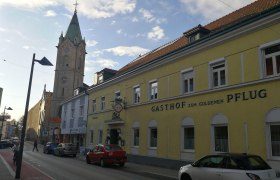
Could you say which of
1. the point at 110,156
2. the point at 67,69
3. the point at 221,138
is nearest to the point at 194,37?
the point at 221,138

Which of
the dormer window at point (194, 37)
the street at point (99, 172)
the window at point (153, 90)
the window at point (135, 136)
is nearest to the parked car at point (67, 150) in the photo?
the window at point (135, 136)

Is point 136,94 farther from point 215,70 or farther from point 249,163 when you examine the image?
point 249,163

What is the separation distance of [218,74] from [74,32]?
59569 mm

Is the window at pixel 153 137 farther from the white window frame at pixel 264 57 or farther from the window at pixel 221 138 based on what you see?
the white window frame at pixel 264 57

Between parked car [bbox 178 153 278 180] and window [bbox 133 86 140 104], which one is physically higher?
window [bbox 133 86 140 104]

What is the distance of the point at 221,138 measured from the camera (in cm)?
1742

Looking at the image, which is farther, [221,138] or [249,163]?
[221,138]

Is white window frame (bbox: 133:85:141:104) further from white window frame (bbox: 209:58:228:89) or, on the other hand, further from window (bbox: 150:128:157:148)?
white window frame (bbox: 209:58:228:89)

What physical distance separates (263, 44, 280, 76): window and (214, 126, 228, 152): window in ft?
13.5

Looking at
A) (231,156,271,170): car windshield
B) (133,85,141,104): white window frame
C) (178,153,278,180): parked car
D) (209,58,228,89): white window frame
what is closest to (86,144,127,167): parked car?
(133,85,141,104): white window frame

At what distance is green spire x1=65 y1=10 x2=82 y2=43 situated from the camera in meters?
71.7

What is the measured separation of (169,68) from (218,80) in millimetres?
5143

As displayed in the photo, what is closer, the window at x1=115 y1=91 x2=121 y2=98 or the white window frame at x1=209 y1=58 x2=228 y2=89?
the white window frame at x1=209 y1=58 x2=228 y2=89

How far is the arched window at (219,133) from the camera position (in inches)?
675
